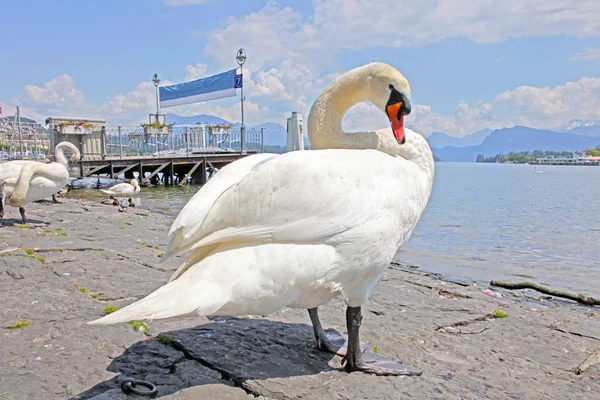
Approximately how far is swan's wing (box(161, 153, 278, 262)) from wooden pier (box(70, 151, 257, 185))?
23547mm

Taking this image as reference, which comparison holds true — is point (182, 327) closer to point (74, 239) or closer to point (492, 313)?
point (492, 313)

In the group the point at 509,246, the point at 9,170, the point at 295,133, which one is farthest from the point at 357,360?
the point at 509,246

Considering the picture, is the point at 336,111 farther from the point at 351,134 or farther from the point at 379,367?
the point at 379,367

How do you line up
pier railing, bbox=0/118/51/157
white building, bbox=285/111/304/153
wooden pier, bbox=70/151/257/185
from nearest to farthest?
white building, bbox=285/111/304/153, pier railing, bbox=0/118/51/157, wooden pier, bbox=70/151/257/185

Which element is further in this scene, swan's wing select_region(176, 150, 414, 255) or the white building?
the white building

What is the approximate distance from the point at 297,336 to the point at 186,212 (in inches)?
54.8

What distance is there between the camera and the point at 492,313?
5.17 m

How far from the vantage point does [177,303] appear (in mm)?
2346

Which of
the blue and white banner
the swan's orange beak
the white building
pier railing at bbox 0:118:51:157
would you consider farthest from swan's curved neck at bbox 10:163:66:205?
the blue and white banner

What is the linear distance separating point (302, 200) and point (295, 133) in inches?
270

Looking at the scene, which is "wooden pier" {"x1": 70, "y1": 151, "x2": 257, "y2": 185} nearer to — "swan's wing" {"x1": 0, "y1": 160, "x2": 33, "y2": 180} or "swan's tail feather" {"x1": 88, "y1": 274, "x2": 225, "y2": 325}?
"swan's wing" {"x1": 0, "y1": 160, "x2": 33, "y2": 180}

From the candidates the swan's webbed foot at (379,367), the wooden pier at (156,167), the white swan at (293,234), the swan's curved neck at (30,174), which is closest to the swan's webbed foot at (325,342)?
the swan's webbed foot at (379,367)

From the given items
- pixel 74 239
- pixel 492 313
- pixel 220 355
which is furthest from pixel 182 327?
pixel 74 239

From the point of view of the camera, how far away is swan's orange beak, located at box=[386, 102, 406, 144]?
3.12 metres
